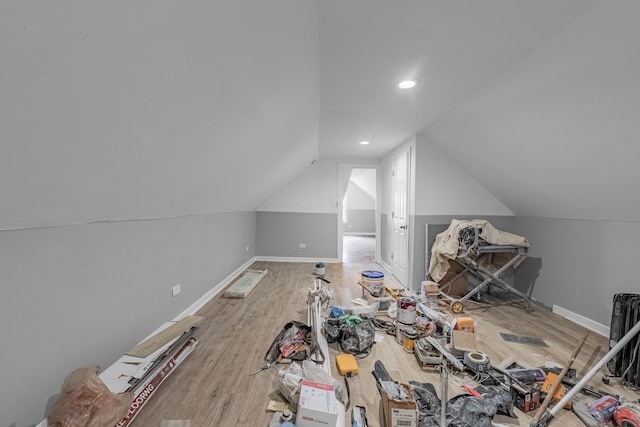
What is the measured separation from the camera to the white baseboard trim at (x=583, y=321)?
9.07ft

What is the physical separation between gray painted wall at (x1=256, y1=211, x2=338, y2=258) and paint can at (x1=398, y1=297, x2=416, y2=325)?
3.63 meters

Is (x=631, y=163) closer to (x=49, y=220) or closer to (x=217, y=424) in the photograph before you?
(x=217, y=424)

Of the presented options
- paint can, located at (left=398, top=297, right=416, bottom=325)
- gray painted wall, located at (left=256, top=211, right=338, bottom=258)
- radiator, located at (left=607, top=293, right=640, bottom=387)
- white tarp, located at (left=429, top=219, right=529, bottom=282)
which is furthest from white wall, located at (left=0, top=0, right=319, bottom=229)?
gray painted wall, located at (left=256, top=211, right=338, bottom=258)

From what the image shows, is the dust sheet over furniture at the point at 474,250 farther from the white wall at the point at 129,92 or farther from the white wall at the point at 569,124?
the white wall at the point at 129,92

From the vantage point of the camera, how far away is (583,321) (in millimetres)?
2990

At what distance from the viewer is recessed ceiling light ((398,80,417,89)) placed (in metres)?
2.42

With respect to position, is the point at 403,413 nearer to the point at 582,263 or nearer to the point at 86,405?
the point at 86,405

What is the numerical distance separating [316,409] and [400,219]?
→ 11.8ft

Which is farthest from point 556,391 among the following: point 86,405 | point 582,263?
point 86,405

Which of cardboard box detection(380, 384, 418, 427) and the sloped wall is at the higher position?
the sloped wall

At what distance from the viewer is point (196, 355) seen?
2.32 m

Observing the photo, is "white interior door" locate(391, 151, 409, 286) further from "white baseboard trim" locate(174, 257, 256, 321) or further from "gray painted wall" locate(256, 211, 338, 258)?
"white baseboard trim" locate(174, 257, 256, 321)

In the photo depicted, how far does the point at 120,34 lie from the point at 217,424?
1927 millimetres

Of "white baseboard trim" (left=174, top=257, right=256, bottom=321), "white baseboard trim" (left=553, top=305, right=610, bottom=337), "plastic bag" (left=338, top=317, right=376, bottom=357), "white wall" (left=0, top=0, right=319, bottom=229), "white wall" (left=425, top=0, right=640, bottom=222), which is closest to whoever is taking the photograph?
"white wall" (left=0, top=0, right=319, bottom=229)
